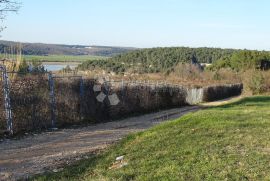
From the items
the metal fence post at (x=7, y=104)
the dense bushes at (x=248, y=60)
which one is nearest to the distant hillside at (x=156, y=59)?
the dense bushes at (x=248, y=60)

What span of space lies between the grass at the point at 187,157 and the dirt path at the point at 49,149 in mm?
702

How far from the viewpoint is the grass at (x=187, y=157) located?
323 inches

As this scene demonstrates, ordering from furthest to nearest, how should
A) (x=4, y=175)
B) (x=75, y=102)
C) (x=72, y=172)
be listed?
(x=75, y=102) < (x=4, y=175) < (x=72, y=172)

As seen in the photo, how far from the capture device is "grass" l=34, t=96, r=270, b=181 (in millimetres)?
8201

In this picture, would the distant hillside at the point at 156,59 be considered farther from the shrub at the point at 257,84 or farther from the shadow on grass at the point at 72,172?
the shadow on grass at the point at 72,172

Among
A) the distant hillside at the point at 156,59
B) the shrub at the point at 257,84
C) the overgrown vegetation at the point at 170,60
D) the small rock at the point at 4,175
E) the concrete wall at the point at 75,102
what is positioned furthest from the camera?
the overgrown vegetation at the point at 170,60

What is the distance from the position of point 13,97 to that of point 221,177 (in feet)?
33.2

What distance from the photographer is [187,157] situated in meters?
9.60

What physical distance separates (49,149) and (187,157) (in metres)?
4.49

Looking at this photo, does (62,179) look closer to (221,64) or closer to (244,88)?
(244,88)

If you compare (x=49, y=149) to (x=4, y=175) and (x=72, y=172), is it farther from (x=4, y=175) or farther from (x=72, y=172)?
(x=72, y=172)

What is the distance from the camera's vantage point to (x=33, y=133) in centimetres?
1619

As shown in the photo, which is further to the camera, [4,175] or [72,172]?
[4,175]

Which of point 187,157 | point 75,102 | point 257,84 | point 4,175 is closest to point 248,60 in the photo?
point 257,84
